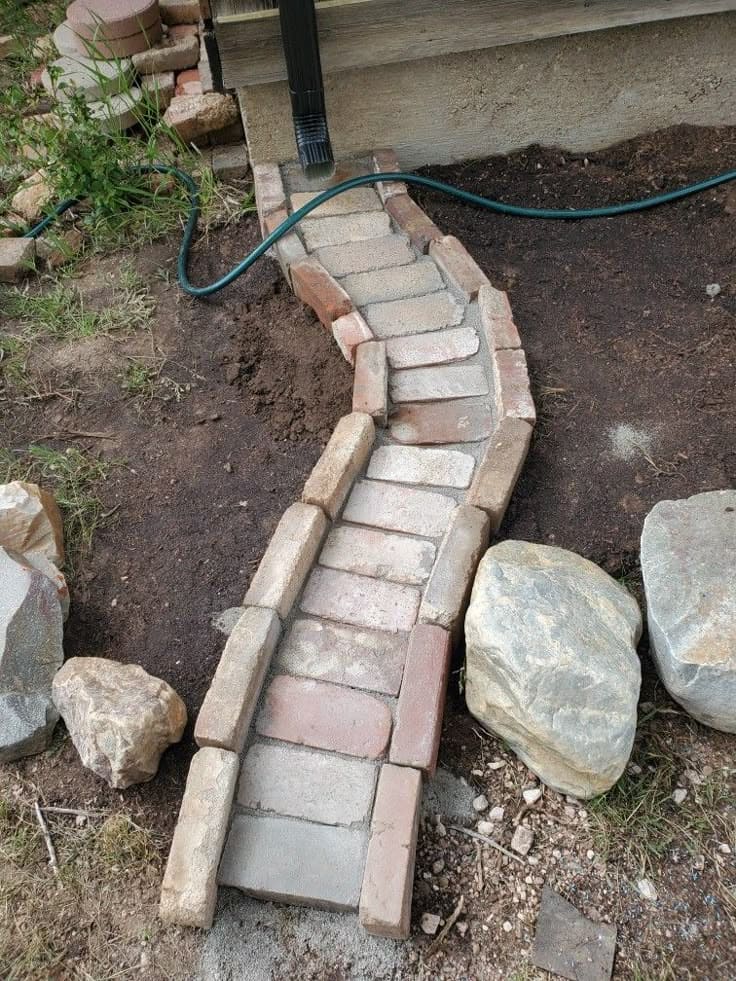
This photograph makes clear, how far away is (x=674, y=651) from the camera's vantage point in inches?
79.7

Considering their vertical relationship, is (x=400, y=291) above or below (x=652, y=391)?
above

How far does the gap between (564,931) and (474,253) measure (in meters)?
2.43

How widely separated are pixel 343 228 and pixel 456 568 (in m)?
1.68

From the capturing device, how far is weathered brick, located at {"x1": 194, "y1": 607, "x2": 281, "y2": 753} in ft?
6.59

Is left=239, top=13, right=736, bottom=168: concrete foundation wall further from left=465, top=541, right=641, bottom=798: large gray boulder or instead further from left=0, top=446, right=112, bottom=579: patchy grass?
left=465, top=541, right=641, bottom=798: large gray boulder

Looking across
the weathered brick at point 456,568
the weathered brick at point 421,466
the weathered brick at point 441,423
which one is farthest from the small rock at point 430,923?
the weathered brick at point 441,423

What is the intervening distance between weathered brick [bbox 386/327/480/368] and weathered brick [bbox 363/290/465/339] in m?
0.04

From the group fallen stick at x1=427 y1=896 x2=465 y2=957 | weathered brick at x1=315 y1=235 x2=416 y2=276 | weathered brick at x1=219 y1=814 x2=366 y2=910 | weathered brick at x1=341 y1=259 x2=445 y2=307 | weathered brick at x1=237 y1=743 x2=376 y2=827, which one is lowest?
fallen stick at x1=427 y1=896 x2=465 y2=957

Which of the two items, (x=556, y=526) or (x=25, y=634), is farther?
(x=556, y=526)

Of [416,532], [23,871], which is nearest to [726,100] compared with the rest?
[416,532]

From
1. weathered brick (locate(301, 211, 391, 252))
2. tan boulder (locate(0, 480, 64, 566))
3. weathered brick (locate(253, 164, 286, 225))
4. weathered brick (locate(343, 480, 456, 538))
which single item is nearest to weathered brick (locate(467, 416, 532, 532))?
weathered brick (locate(343, 480, 456, 538))

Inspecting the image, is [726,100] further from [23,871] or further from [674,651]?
[23,871]

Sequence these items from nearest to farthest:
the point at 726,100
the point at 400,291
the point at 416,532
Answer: the point at 416,532 → the point at 400,291 → the point at 726,100

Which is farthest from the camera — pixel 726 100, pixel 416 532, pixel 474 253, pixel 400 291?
pixel 726 100
